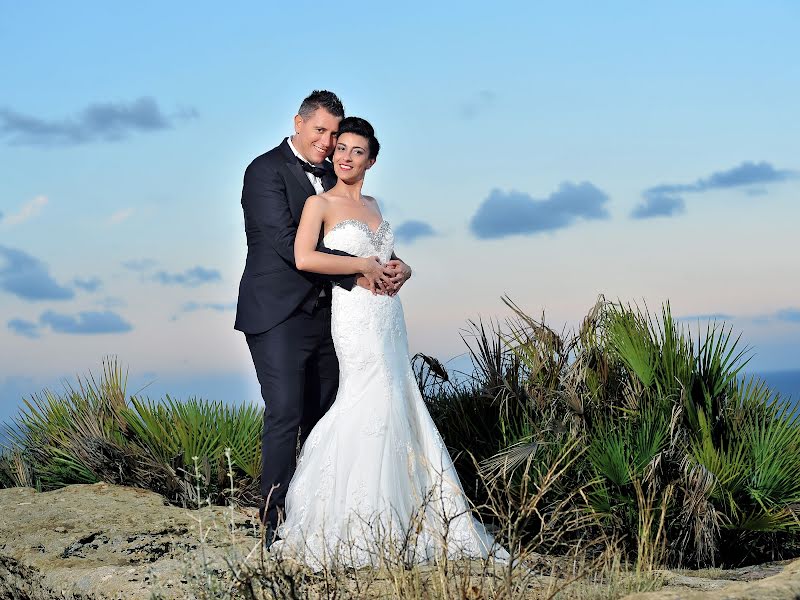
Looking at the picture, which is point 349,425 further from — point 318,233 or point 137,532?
point 137,532

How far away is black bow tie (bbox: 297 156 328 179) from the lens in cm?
674

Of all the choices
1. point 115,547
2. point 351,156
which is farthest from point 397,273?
point 115,547

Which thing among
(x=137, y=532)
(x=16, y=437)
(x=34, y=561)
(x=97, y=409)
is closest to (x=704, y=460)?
(x=137, y=532)

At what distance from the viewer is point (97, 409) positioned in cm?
963

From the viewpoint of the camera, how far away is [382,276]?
6250 mm

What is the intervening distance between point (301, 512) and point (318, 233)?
1.75 meters

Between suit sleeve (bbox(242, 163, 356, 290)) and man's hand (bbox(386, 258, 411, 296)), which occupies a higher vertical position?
suit sleeve (bbox(242, 163, 356, 290))

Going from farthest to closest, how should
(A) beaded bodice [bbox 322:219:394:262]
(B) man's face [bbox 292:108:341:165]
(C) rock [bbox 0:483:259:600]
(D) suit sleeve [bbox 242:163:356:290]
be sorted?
(B) man's face [bbox 292:108:341:165]
(D) suit sleeve [bbox 242:163:356:290]
(A) beaded bodice [bbox 322:219:394:262]
(C) rock [bbox 0:483:259:600]

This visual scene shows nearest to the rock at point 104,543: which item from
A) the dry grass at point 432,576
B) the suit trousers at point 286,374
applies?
the dry grass at point 432,576

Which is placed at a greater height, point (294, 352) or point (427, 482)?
point (294, 352)

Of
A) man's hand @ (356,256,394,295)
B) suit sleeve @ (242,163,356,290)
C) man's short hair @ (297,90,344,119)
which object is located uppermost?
man's short hair @ (297,90,344,119)

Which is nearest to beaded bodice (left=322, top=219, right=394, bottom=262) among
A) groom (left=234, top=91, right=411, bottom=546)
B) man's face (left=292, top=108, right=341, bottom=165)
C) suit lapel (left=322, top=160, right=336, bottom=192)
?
groom (left=234, top=91, right=411, bottom=546)

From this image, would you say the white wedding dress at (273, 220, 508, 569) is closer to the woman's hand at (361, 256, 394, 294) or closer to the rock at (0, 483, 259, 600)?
the woman's hand at (361, 256, 394, 294)

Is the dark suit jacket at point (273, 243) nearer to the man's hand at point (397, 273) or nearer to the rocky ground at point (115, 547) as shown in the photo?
the man's hand at point (397, 273)
